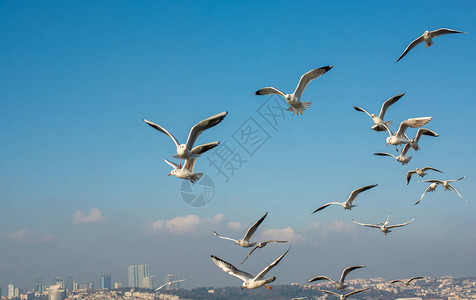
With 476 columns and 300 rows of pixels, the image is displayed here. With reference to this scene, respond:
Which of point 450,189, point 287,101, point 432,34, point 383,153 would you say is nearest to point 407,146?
point 383,153

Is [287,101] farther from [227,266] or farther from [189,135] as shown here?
[227,266]

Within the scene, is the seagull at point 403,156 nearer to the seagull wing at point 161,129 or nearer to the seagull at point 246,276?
the seagull wing at point 161,129

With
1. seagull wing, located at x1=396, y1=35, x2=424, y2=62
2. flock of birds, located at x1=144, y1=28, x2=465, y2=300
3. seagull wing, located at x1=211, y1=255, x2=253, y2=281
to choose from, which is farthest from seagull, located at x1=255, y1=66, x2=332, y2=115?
seagull wing, located at x1=211, y1=255, x2=253, y2=281

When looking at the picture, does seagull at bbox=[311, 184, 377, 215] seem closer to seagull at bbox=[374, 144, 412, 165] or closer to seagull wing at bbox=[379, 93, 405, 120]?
seagull at bbox=[374, 144, 412, 165]

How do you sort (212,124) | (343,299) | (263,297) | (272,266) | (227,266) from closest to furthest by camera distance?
(272,266) < (227,266) < (212,124) < (343,299) < (263,297)

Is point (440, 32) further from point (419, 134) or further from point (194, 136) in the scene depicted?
point (194, 136)

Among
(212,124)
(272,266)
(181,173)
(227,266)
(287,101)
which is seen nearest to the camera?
(272,266)

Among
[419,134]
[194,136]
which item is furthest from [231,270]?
[419,134]

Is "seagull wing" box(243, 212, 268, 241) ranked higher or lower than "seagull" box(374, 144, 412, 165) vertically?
lower

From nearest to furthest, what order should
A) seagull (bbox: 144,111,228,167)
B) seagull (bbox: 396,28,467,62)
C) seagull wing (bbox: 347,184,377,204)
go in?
seagull (bbox: 144,111,228,167) → seagull (bbox: 396,28,467,62) → seagull wing (bbox: 347,184,377,204)
